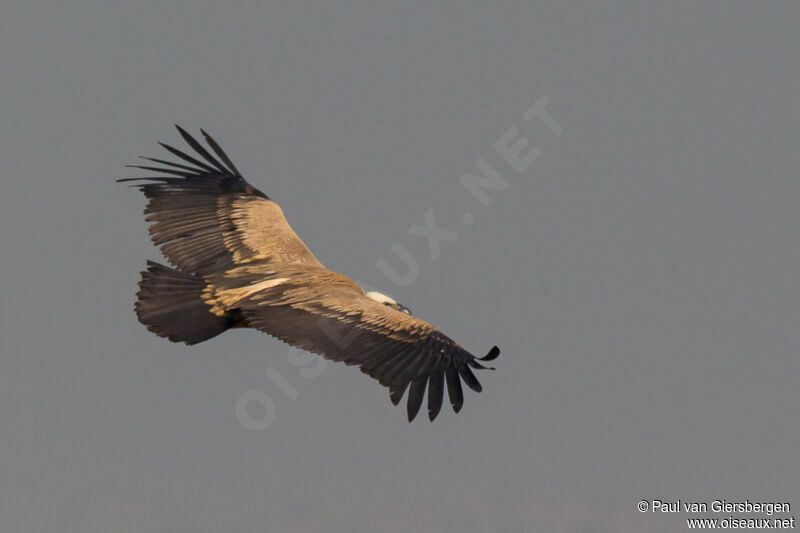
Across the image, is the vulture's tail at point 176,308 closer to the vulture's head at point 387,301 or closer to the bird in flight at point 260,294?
the bird in flight at point 260,294

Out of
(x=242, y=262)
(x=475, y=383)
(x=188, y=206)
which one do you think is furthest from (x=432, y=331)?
(x=188, y=206)

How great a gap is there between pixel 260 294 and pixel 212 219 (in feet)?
8.96

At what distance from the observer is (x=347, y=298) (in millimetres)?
16125

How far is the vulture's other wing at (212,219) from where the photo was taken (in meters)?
17.8

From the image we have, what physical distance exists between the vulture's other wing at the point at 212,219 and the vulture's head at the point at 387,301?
4.44 feet

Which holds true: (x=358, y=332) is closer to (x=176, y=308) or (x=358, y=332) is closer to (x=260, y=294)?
(x=260, y=294)

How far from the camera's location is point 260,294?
1631 centimetres

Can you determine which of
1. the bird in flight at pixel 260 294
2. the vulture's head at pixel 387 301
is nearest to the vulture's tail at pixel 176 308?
the bird in flight at pixel 260 294

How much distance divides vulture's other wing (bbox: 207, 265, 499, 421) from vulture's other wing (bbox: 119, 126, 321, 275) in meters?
0.91

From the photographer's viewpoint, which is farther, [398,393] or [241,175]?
[241,175]

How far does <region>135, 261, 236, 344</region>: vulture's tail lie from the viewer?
16234 millimetres

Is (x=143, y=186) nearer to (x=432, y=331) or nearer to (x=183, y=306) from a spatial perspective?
(x=183, y=306)

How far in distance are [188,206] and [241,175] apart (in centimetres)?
147

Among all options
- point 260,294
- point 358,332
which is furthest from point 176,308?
point 358,332
